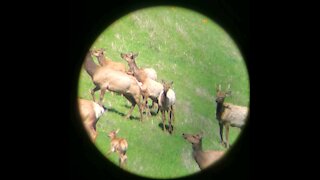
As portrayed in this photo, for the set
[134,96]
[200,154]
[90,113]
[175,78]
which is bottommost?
[200,154]

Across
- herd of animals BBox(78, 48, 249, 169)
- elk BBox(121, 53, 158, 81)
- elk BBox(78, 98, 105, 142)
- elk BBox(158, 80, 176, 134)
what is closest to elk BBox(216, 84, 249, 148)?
herd of animals BBox(78, 48, 249, 169)

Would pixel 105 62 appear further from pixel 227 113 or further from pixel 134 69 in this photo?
pixel 227 113

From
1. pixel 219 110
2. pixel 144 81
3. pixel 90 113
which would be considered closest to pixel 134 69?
pixel 144 81

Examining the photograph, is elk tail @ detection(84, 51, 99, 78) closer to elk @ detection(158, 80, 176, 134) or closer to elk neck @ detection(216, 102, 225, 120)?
elk @ detection(158, 80, 176, 134)

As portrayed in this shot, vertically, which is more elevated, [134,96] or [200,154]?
[134,96]

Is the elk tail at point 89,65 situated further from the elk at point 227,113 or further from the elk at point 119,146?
the elk at point 227,113

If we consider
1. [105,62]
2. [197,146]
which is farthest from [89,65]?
[197,146]
